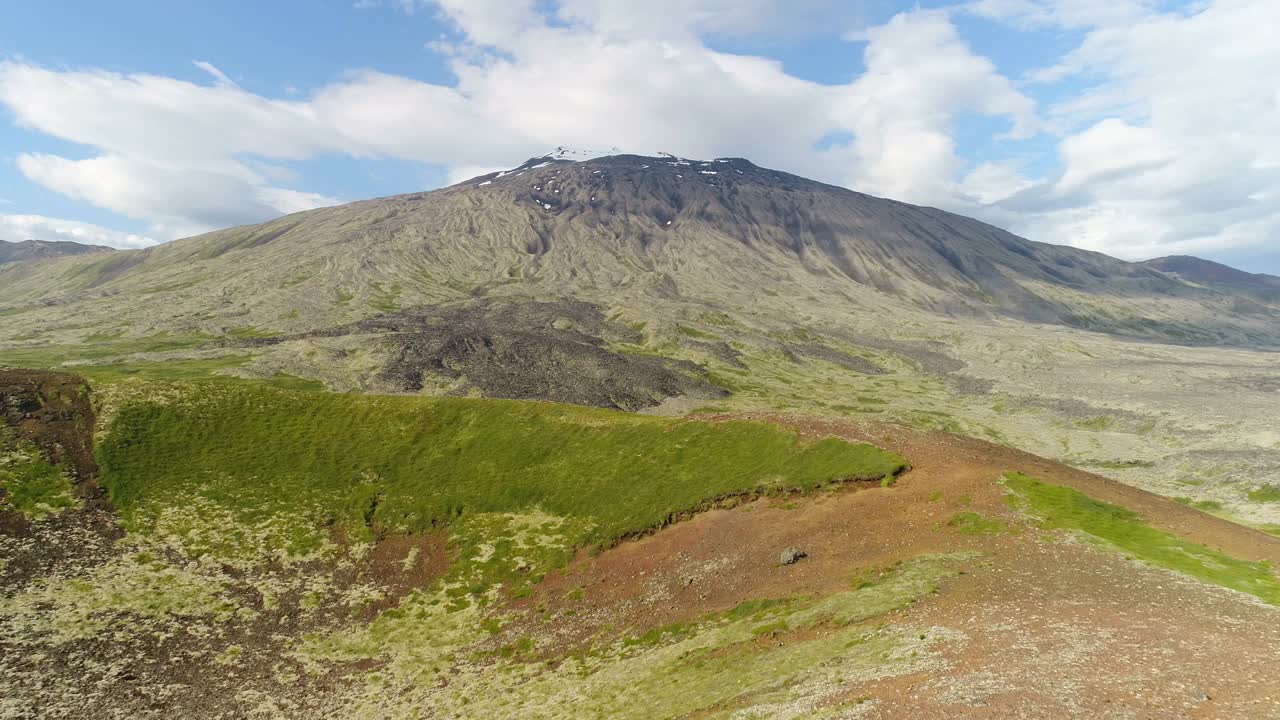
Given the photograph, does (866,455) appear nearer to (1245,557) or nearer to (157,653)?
(1245,557)

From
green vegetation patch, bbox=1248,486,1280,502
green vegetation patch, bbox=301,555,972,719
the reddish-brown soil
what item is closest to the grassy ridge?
the reddish-brown soil

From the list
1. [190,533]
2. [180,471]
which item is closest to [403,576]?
[190,533]

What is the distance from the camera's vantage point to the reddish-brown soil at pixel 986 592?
23.3m

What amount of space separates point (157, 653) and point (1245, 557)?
234 feet

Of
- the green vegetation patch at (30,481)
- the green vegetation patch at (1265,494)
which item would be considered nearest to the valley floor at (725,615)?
the green vegetation patch at (30,481)

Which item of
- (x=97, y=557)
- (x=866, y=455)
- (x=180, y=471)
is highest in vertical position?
(x=866, y=455)

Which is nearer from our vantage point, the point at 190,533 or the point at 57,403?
the point at 190,533

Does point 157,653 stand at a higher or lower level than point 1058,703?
lower

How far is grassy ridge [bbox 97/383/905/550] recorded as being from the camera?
190 ft

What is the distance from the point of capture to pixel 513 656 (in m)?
41.3

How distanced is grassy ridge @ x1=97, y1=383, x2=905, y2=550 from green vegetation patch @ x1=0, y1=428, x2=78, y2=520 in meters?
3.29

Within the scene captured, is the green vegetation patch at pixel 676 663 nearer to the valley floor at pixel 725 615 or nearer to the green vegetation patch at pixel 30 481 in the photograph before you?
the valley floor at pixel 725 615

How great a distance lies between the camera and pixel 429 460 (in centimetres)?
6831

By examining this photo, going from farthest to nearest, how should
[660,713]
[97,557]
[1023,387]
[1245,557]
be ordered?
[1023,387], [97,557], [1245,557], [660,713]
